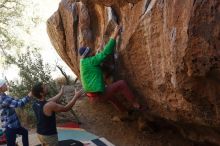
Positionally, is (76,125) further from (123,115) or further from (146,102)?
(146,102)

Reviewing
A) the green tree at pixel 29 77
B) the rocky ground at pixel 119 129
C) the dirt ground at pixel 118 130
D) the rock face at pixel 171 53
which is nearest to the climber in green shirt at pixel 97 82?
the rock face at pixel 171 53

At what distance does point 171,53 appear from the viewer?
6051mm

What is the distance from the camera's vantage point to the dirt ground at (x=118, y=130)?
33.0ft

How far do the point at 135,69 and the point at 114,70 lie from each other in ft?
2.77

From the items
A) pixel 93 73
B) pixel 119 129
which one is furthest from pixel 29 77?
pixel 93 73

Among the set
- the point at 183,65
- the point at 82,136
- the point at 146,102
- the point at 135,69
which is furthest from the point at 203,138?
the point at 82,136

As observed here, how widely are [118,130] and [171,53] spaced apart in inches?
207

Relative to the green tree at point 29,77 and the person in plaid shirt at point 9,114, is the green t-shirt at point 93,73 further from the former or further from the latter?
the green tree at point 29,77

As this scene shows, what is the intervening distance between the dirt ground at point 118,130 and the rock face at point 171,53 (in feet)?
7.85

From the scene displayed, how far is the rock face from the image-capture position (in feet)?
18.0

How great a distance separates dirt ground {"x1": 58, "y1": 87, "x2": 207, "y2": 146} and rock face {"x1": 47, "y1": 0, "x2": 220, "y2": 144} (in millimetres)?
2393

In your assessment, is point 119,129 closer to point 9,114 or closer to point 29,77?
point 29,77

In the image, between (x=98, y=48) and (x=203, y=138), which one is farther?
(x=98, y=48)

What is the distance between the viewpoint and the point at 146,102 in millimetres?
7863
